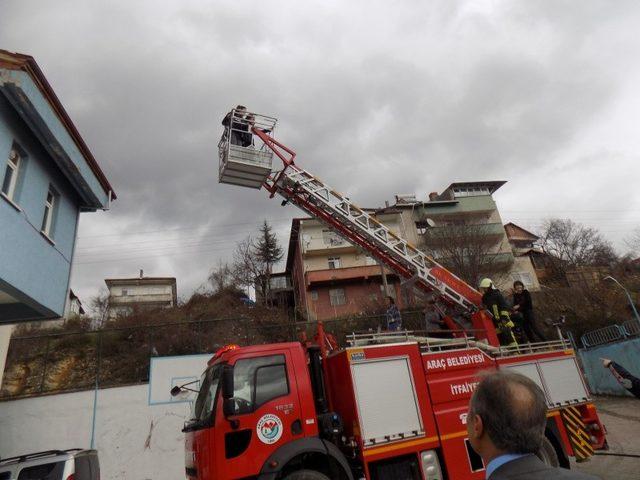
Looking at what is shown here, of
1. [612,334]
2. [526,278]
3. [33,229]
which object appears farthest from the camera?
[526,278]

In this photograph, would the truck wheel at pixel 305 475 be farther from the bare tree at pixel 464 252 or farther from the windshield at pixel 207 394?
the bare tree at pixel 464 252

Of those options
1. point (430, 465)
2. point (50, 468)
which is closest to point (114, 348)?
point (50, 468)

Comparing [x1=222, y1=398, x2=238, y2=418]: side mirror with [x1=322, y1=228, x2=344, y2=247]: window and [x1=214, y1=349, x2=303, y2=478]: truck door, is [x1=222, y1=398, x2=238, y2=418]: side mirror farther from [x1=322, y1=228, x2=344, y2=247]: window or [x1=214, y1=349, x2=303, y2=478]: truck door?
[x1=322, y1=228, x2=344, y2=247]: window

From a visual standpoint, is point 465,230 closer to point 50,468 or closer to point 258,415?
point 258,415

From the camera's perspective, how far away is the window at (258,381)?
519 centimetres

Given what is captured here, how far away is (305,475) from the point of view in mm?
4945

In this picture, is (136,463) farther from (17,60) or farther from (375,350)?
(17,60)

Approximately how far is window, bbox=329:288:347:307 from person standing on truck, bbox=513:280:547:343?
2284 cm

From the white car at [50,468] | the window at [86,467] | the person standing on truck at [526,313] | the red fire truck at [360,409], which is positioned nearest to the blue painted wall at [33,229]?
the white car at [50,468]

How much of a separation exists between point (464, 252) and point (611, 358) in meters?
11.4

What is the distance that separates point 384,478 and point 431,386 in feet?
4.92

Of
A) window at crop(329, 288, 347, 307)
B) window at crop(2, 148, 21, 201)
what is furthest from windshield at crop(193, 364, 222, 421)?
window at crop(329, 288, 347, 307)

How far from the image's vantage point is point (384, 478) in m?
5.34

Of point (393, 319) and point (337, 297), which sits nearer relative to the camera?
point (393, 319)
